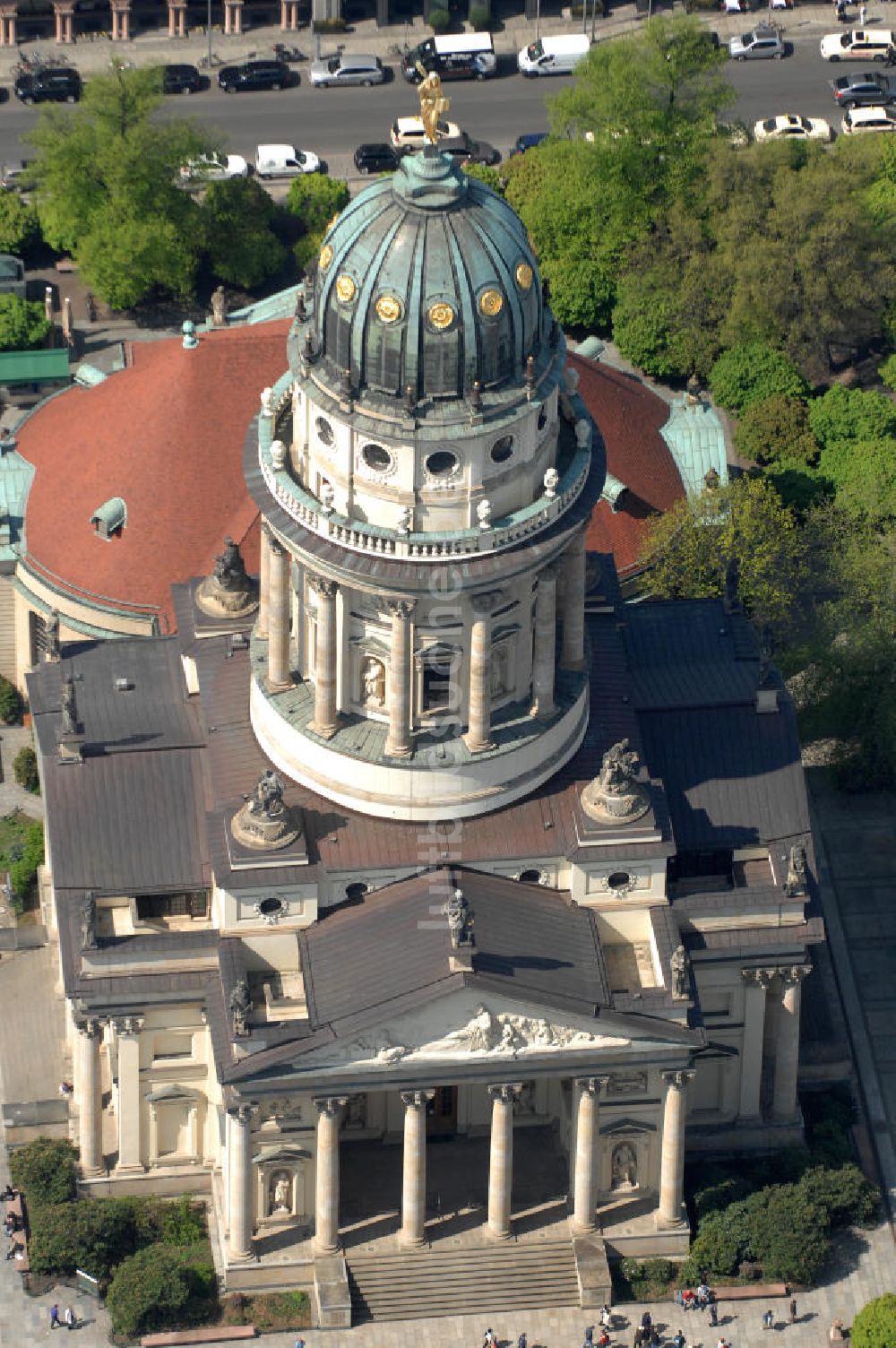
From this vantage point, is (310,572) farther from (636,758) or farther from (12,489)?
(12,489)

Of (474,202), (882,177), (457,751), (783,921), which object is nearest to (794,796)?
(783,921)

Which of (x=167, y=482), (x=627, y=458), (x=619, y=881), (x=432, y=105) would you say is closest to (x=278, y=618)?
(x=619, y=881)

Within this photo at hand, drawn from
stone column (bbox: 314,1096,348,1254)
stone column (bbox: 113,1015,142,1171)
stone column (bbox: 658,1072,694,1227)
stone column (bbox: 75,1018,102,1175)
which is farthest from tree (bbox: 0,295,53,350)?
stone column (bbox: 658,1072,694,1227)

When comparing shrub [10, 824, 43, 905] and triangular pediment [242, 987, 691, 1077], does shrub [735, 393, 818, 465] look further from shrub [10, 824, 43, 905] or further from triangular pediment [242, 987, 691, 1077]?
triangular pediment [242, 987, 691, 1077]

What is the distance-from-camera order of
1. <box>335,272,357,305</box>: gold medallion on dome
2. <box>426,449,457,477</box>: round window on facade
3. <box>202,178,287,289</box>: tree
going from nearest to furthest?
1. <box>335,272,357,305</box>: gold medallion on dome
2. <box>426,449,457,477</box>: round window on facade
3. <box>202,178,287,289</box>: tree

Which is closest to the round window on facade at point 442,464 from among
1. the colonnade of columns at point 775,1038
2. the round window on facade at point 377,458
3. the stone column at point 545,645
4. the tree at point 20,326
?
the round window on facade at point 377,458

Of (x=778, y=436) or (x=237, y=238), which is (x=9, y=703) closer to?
(x=237, y=238)

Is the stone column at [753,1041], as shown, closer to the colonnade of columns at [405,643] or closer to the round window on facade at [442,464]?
the colonnade of columns at [405,643]
